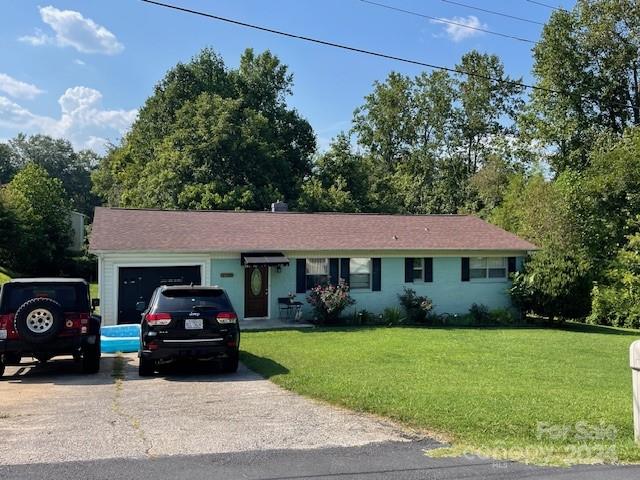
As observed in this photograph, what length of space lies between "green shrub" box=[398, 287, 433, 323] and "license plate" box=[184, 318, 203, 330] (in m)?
12.9

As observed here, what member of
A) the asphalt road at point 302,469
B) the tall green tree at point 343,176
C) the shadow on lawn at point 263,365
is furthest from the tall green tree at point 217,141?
the asphalt road at point 302,469

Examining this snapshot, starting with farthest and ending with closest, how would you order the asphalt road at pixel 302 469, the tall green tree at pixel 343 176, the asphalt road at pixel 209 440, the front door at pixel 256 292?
the tall green tree at pixel 343 176
the front door at pixel 256 292
the asphalt road at pixel 209 440
the asphalt road at pixel 302 469

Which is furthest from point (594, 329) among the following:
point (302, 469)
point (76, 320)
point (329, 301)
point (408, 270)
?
point (302, 469)

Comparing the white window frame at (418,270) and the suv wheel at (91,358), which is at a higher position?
the white window frame at (418,270)

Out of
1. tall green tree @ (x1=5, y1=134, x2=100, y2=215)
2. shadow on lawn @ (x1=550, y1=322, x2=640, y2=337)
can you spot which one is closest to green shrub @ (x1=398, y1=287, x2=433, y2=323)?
shadow on lawn @ (x1=550, y1=322, x2=640, y2=337)

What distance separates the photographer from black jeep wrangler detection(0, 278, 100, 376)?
35.0ft

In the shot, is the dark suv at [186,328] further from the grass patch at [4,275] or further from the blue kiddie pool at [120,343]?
the grass patch at [4,275]

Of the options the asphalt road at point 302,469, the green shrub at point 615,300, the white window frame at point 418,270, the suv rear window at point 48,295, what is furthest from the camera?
the green shrub at point 615,300

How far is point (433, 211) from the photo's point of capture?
5141cm

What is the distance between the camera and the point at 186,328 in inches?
421

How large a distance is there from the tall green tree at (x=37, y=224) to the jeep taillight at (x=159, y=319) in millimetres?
30085

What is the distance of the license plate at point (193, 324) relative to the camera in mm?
10719

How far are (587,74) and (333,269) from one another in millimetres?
23235

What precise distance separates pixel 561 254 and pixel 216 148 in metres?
23.3
